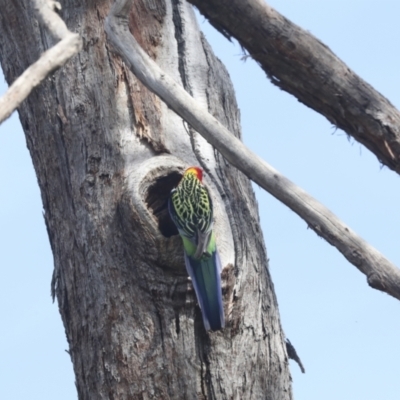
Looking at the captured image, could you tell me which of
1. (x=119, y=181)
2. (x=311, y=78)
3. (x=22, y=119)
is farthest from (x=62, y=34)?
(x=22, y=119)

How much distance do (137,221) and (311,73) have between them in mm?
1051

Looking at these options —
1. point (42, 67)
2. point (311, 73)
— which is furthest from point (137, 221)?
point (42, 67)

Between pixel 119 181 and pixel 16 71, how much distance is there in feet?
3.09

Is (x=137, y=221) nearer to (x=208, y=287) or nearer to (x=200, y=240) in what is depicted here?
(x=200, y=240)

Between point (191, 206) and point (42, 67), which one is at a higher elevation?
point (191, 206)

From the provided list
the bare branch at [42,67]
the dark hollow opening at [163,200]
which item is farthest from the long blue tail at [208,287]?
the bare branch at [42,67]

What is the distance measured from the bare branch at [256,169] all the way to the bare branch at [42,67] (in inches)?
37.7

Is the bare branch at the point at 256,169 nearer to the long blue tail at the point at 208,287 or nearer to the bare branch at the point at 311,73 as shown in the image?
the bare branch at the point at 311,73

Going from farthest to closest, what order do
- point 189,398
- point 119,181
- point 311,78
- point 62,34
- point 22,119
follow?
point 22,119, point 119,181, point 189,398, point 311,78, point 62,34

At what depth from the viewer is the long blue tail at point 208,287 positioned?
3.97 metres

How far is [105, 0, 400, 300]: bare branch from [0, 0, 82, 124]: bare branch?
96cm

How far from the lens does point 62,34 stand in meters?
2.79

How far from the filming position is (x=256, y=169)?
3.60 metres

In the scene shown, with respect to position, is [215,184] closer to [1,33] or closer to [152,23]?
[152,23]
